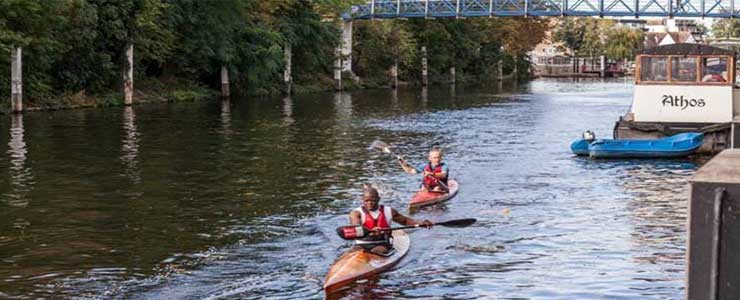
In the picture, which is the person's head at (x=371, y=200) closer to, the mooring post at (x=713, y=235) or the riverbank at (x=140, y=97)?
the mooring post at (x=713, y=235)

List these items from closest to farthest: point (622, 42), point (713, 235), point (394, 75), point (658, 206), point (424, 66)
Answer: point (713, 235) < point (658, 206) < point (394, 75) < point (424, 66) < point (622, 42)

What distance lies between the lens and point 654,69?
1345 inches

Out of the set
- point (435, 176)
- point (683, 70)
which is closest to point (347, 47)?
point (683, 70)

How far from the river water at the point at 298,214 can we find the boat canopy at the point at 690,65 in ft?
12.7

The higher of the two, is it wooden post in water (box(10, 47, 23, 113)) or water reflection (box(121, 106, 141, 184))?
wooden post in water (box(10, 47, 23, 113))

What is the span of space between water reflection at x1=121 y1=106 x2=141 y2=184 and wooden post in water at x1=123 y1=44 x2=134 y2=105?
833cm

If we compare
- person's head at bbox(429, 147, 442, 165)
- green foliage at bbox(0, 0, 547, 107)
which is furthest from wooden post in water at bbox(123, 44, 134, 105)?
person's head at bbox(429, 147, 442, 165)

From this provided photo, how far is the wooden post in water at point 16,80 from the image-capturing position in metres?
45.8

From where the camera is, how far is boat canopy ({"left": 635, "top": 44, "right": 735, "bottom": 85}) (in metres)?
33.6

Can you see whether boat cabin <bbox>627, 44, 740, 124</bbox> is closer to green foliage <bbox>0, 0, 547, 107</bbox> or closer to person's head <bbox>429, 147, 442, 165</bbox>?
person's head <bbox>429, 147, 442, 165</bbox>

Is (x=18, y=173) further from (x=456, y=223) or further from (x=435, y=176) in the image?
(x=456, y=223)

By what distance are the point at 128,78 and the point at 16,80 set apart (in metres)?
10.6

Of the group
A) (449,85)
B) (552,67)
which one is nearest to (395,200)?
(449,85)

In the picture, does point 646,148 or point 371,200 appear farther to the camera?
point 646,148
